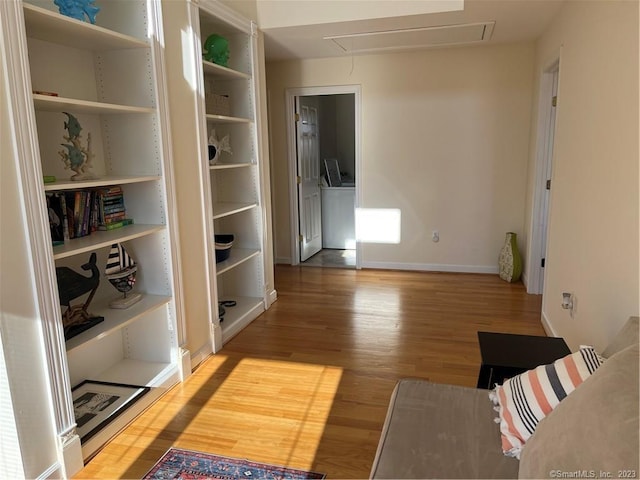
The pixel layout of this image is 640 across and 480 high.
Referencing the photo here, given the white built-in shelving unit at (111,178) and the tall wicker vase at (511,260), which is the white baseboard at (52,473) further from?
the tall wicker vase at (511,260)

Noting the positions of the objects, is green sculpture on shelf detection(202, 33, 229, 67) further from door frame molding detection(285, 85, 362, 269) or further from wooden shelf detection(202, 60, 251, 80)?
door frame molding detection(285, 85, 362, 269)

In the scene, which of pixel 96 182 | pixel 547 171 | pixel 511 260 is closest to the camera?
→ pixel 96 182

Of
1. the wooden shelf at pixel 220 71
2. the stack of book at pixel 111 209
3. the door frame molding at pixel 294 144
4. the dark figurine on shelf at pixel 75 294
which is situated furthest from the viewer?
the door frame molding at pixel 294 144

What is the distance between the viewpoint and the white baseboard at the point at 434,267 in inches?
202

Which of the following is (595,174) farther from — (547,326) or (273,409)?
(273,409)

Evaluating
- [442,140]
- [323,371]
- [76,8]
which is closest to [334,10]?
[442,140]

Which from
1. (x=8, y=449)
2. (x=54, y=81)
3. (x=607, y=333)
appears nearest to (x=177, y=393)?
(x=8, y=449)

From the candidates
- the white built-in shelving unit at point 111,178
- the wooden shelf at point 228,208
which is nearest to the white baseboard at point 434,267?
the wooden shelf at point 228,208

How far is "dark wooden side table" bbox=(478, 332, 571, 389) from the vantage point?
2.02 metres

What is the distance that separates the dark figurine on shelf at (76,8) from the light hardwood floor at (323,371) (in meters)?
1.99

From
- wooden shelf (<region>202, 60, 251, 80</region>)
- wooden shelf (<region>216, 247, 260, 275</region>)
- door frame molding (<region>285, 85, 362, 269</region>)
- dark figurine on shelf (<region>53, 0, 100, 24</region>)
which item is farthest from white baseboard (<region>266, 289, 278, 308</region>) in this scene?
dark figurine on shelf (<region>53, 0, 100, 24</region>)

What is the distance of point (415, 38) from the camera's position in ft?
14.0

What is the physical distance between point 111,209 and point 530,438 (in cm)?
224

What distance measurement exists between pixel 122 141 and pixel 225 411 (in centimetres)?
158
